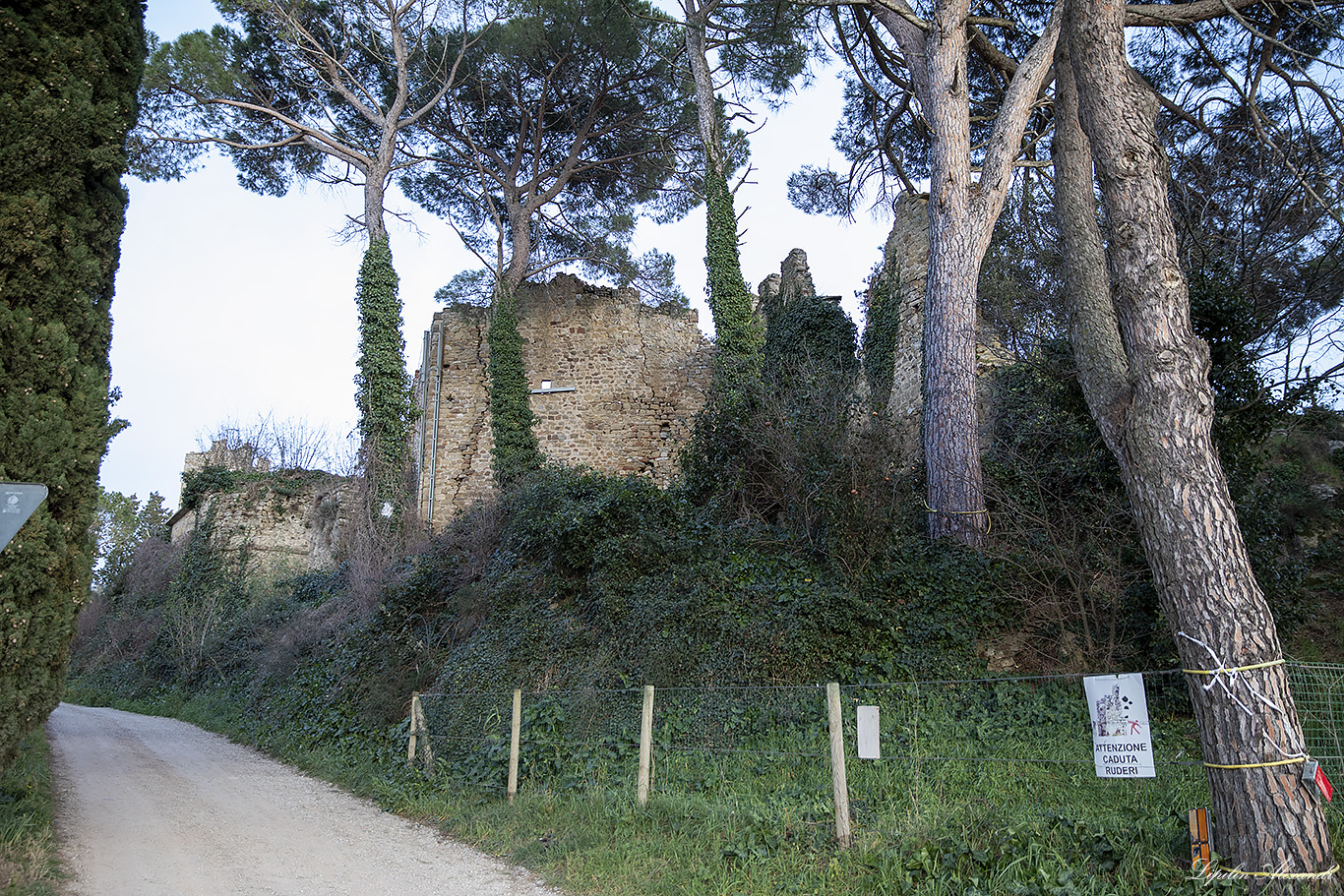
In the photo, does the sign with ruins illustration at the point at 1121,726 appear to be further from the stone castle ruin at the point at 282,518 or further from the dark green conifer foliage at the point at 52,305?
the stone castle ruin at the point at 282,518

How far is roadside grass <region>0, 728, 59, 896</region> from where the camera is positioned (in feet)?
14.4

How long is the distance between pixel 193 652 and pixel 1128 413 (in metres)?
15.8

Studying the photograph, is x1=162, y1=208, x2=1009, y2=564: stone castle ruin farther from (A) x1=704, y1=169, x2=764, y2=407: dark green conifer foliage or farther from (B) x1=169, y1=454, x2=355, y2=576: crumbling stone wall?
(A) x1=704, y1=169, x2=764, y2=407: dark green conifer foliage

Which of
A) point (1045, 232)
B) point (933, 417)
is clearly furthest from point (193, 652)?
point (1045, 232)

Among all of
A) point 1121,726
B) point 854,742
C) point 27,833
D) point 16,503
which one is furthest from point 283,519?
point 1121,726

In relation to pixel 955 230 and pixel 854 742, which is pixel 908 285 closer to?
pixel 955 230

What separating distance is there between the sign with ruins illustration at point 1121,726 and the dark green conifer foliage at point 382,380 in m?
13.1

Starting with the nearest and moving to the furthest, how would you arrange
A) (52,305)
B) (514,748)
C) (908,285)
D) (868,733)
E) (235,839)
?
(868,733) < (52,305) < (235,839) < (514,748) < (908,285)

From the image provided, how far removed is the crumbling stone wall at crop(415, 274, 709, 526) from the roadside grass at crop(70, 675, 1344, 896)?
9.78 metres

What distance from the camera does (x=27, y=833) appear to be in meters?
5.10

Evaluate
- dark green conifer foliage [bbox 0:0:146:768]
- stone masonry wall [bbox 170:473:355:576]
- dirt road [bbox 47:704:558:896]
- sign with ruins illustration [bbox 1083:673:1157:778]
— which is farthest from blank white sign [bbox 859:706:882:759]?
stone masonry wall [bbox 170:473:355:576]

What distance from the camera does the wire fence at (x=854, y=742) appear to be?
5.14 metres

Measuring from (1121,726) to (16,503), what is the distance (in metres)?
4.91

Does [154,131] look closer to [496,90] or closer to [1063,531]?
[496,90]
